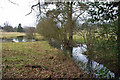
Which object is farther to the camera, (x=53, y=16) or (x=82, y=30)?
(x=53, y=16)

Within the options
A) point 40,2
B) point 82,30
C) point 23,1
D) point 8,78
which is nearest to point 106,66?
point 82,30

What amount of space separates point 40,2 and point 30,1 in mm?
580

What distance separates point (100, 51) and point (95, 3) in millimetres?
1206

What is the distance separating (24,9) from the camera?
550cm

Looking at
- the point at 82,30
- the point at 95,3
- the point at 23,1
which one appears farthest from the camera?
the point at 23,1

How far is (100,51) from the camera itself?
8.25 ft

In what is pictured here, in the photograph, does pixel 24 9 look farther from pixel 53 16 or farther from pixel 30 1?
pixel 53 16

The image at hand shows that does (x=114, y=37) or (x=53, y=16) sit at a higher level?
(x=53, y=16)

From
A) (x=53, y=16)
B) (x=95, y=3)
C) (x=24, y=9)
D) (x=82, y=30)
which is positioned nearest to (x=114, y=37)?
(x=95, y=3)

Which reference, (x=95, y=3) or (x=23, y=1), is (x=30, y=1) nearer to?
(x=23, y=1)

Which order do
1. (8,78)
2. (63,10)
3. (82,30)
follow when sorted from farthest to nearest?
1. (63,10)
2. (82,30)
3. (8,78)

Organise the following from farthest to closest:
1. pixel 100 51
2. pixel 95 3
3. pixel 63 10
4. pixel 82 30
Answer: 1. pixel 63 10
2. pixel 82 30
3. pixel 100 51
4. pixel 95 3

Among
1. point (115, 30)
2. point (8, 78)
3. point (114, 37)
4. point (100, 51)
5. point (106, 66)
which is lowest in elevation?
point (8, 78)

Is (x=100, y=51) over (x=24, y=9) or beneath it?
beneath
